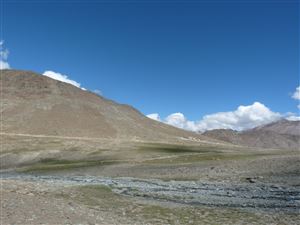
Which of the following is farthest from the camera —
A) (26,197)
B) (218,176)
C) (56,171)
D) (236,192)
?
(56,171)

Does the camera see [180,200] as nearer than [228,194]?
Yes

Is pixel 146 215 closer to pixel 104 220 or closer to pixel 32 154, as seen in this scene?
pixel 104 220

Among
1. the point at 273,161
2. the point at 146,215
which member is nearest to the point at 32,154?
the point at 273,161

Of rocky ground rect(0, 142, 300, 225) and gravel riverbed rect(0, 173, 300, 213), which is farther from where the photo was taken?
gravel riverbed rect(0, 173, 300, 213)

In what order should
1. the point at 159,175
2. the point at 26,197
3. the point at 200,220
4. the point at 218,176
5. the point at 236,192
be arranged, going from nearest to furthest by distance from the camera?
the point at 200,220
the point at 26,197
the point at 236,192
the point at 218,176
the point at 159,175

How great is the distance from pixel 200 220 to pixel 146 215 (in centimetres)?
326

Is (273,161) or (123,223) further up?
(273,161)

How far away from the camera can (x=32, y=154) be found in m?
98.1

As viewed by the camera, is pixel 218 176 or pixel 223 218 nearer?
pixel 223 218

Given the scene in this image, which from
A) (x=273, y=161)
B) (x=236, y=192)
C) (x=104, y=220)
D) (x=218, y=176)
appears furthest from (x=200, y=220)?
(x=273, y=161)

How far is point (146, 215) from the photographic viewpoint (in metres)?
24.4

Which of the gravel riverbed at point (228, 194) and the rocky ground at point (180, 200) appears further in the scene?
the gravel riverbed at point (228, 194)

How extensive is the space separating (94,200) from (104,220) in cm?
885

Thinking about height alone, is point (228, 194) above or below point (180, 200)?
above
